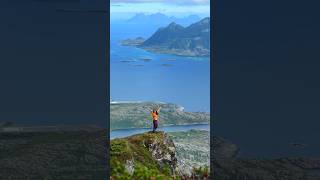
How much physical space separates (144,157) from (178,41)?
3684 cm

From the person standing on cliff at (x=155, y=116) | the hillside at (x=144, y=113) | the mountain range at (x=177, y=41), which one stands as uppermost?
the mountain range at (x=177, y=41)

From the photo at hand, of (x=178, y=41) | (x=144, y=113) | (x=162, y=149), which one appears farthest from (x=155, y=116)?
(x=178, y=41)

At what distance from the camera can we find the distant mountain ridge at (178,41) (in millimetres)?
42456

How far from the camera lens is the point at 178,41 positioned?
46750 mm
